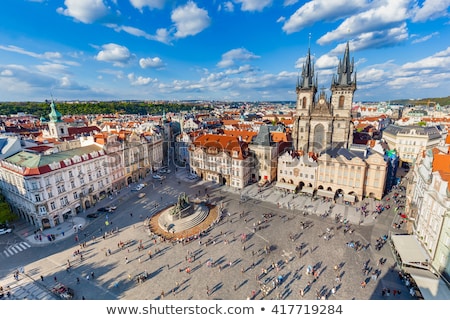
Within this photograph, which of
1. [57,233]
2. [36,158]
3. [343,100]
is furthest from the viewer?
[343,100]

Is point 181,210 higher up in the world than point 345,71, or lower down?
lower down

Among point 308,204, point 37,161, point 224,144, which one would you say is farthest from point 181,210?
point 37,161

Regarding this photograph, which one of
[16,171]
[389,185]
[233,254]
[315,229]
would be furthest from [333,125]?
[16,171]

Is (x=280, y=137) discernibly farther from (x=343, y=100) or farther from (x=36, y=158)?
(x=36, y=158)

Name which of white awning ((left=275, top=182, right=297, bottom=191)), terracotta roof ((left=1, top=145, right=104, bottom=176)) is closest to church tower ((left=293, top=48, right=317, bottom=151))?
white awning ((left=275, top=182, right=297, bottom=191))

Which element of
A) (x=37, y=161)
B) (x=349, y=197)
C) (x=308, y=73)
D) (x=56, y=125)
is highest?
(x=308, y=73)

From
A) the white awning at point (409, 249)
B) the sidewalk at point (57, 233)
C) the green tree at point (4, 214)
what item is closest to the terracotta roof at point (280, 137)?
the white awning at point (409, 249)
